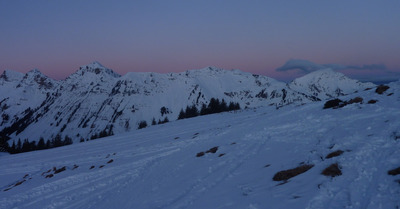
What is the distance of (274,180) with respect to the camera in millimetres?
9742

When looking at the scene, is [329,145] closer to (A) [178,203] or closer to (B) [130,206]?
(A) [178,203]

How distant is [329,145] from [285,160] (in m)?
2.57

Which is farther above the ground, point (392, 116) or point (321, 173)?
point (392, 116)

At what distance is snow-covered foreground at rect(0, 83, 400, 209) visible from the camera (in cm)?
757

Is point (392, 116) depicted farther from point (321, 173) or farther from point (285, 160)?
point (321, 173)

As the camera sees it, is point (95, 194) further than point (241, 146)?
No

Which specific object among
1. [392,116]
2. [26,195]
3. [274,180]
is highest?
[392,116]

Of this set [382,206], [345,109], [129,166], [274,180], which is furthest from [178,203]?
[345,109]

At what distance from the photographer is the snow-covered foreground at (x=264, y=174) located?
757 cm

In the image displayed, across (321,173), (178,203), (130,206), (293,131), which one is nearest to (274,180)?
(321,173)

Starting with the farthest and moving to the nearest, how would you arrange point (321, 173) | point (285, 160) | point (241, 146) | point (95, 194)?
point (241, 146) < point (95, 194) < point (285, 160) < point (321, 173)

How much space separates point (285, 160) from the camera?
39.0ft

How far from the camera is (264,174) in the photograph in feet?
35.2

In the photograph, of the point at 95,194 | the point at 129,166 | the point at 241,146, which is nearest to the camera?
the point at 95,194
